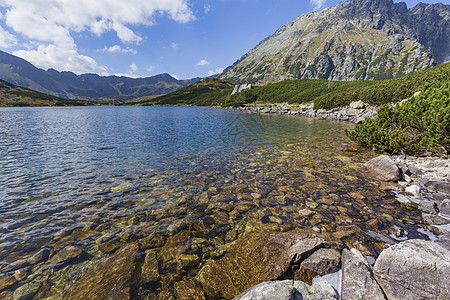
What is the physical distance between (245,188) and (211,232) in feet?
13.0

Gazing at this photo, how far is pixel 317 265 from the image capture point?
5.20 meters

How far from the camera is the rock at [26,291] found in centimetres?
469

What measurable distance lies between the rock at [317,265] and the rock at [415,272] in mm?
935

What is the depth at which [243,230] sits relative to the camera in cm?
718

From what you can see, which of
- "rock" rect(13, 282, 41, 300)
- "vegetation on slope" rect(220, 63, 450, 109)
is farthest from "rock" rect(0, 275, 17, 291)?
"vegetation on slope" rect(220, 63, 450, 109)

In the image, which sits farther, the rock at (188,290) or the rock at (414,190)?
the rock at (414,190)

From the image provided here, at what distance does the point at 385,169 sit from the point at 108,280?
15137mm

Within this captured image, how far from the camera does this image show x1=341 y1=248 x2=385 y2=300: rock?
163 inches

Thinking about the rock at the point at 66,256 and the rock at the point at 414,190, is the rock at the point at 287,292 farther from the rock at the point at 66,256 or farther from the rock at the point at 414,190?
the rock at the point at 414,190

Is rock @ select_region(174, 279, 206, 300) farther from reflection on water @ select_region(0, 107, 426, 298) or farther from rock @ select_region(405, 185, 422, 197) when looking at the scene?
rock @ select_region(405, 185, 422, 197)

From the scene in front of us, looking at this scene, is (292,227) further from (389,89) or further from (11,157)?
(389,89)

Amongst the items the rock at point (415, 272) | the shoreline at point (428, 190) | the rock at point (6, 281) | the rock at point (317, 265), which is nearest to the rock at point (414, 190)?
the shoreline at point (428, 190)

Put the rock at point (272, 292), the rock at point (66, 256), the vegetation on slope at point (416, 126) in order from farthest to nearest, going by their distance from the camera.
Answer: the vegetation on slope at point (416, 126) → the rock at point (66, 256) → the rock at point (272, 292)

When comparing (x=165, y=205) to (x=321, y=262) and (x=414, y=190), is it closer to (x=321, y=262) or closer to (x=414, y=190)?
(x=321, y=262)
